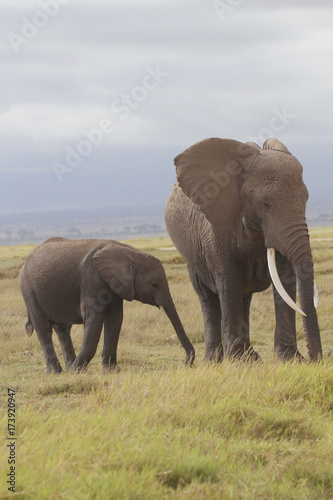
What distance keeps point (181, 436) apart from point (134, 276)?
5270 mm

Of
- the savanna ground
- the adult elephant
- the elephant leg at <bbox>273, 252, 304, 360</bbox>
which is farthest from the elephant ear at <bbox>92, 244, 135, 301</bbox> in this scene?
the elephant leg at <bbox>273, 252, 304, 360</bbox>

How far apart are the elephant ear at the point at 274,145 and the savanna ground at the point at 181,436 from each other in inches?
97.3

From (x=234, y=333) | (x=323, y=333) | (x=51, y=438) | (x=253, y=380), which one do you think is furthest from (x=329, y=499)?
(x=323, y=333)

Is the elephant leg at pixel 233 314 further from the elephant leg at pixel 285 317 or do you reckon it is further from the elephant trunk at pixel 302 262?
the elephant trunk at pixel 302 262

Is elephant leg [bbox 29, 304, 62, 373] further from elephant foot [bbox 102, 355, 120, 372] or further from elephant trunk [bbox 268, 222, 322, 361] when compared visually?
elephant trunk [bbox 268, 222, 322, 361]

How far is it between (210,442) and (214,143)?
437 centimetres

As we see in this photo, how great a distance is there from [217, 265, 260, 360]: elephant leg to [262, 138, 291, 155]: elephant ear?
1.42 meters

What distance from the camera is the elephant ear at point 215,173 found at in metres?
8.54

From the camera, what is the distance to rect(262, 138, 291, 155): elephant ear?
342 inches

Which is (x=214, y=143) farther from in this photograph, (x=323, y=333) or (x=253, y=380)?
(x=323, y=333)

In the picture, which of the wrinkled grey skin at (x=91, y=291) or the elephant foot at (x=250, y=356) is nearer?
the elephant foot at (x=250, y=356)

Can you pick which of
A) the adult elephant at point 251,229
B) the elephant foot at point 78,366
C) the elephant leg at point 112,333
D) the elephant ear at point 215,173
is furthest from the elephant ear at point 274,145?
the elephant foot at point 78,366

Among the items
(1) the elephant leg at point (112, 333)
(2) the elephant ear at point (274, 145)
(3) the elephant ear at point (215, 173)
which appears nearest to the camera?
(3) the elephant ear at point (215, 173)

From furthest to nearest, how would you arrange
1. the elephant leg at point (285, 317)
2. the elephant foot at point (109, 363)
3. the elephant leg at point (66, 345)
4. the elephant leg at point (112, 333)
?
the elephant leg at point (66, 345) → the elephant leg at point (112, 333) → the elephant foot at point (109, 363) → the elephant leg at point (285, 317)
